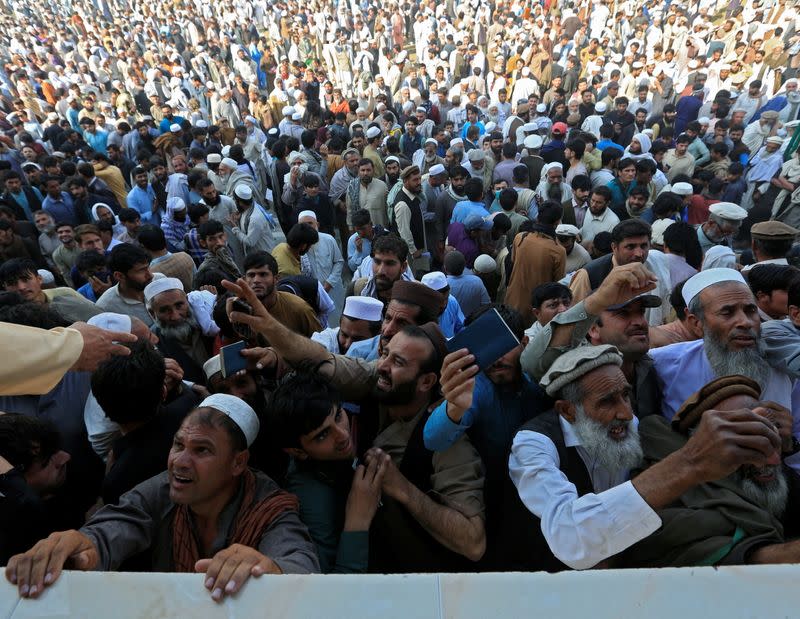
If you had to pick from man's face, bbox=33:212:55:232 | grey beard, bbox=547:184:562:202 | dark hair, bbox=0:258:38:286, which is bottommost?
grey beard, bbox=547:184:562:202

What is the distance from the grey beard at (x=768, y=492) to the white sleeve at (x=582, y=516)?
497 millimetres

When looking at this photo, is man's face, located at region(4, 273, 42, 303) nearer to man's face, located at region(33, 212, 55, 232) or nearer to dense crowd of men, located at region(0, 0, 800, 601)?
dense crowd of men, located at region(0, 0, 800, 601)

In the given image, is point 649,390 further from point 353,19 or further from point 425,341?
point 353,19

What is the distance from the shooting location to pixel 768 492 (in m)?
1.69

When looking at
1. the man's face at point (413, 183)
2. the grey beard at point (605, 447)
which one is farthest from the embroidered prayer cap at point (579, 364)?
the man's face at point (413, 183)

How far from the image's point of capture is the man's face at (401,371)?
6.82 feet

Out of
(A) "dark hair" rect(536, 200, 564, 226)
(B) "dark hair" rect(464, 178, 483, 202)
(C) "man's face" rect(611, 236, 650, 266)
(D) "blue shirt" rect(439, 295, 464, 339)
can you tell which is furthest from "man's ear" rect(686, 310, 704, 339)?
(B) "dark hair" rect(464, 178, 483, 202)

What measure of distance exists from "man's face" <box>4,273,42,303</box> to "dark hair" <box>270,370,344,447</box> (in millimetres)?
2540

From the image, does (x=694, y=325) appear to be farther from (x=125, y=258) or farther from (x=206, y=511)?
(x=125, y=258)

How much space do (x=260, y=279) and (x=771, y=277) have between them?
9.41ft

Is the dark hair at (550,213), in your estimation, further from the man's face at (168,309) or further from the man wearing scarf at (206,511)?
the man wearing scarf at (206,511)

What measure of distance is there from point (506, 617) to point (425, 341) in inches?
53.0

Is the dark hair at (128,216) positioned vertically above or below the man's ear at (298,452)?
below

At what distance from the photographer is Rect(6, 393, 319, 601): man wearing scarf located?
1495 millimetres
